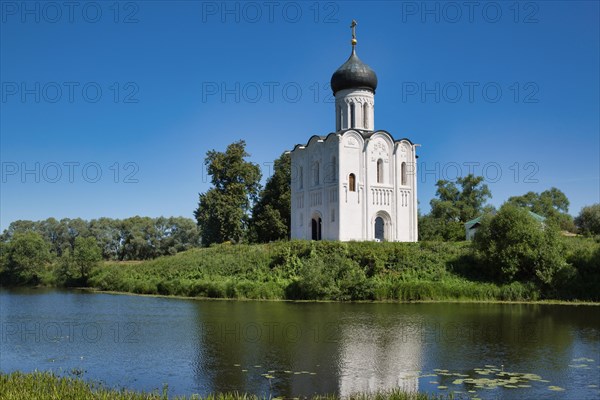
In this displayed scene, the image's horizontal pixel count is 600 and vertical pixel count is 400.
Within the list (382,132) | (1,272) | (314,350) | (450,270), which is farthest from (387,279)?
(1,272)

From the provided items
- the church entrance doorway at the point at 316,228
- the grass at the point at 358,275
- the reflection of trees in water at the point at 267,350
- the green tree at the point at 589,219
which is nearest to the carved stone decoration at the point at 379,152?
the church entrance doorway at the point at 316,228

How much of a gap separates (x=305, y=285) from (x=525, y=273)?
39.0 feet

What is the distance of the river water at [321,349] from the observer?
1224 cm

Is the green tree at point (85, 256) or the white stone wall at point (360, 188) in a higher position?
the white stone wall at point (360, 188)

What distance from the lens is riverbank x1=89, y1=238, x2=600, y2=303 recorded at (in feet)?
100

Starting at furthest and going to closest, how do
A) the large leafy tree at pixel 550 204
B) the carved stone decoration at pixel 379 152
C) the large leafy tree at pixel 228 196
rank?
the large leafy tree at pixel 550 204
the large leafy tree at pixel 228 196
the carved stone decoration at pixel 379 152

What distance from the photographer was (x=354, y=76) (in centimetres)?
4144

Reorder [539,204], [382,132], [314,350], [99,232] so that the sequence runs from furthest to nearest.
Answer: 1. [99,232]
2. [539,204]
3. [382,132]
4. [314,350]

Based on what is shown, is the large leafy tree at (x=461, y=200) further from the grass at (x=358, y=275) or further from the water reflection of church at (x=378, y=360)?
the water reflection of church at (x=378, y=360)

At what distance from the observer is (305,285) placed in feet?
103

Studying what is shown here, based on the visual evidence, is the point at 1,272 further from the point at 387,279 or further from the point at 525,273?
the point at 525,273

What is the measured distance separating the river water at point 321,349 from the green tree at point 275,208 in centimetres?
2338

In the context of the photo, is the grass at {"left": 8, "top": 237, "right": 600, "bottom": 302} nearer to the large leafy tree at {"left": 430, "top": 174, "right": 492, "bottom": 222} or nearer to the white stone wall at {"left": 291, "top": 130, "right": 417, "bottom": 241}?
the white stone wall at {"left": 291, "top": 130, "right": 417, "bottom": 241}

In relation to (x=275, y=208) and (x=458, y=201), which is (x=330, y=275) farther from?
(x=458, y=201)
